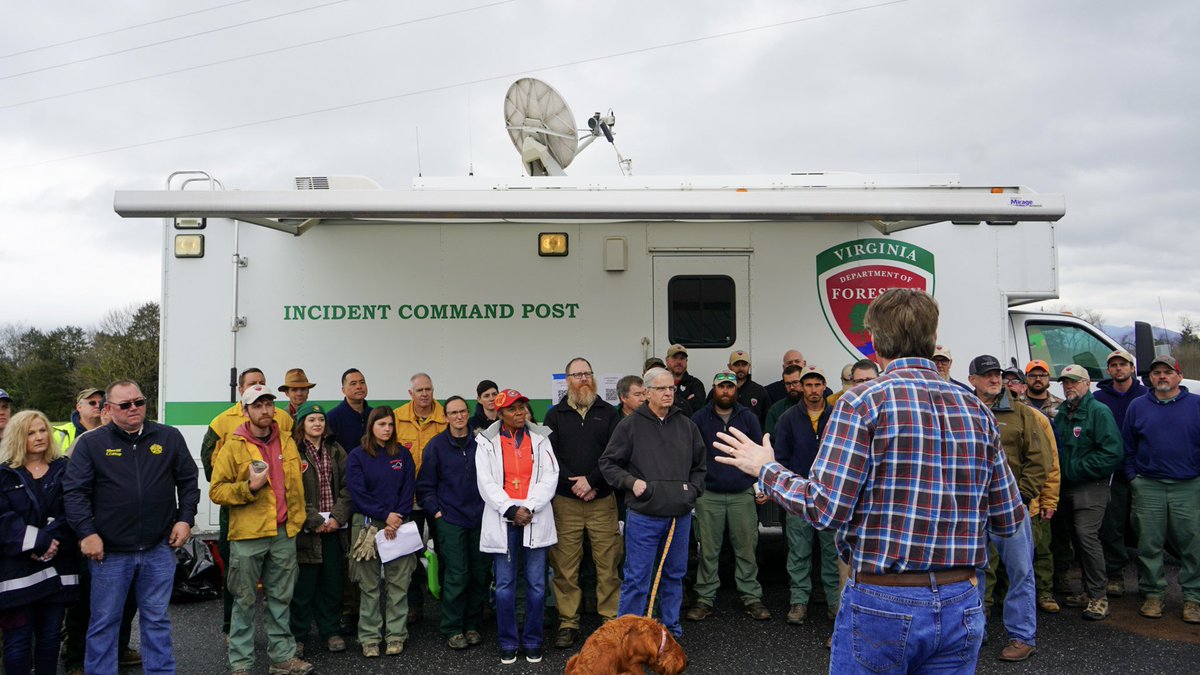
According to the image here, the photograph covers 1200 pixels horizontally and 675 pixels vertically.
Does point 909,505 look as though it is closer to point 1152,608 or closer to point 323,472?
point 323,472

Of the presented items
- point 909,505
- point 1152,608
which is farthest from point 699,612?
point 909,505

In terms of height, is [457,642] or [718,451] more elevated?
[718,451]

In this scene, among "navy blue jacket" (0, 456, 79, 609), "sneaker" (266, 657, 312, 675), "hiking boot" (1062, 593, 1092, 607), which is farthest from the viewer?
Answer: "hiking boot" (1062, 593, 1092, 607)

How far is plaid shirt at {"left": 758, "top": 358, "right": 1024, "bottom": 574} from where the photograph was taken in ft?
7.35

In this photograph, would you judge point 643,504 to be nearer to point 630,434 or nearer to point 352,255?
point 630,434

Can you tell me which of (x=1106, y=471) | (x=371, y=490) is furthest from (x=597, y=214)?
(x=1106, y=471)

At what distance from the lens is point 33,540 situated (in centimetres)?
427

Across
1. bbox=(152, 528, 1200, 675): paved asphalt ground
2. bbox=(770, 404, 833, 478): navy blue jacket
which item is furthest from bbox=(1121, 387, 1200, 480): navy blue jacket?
bbox=(770, 404, 833, 478): navy blue jacket

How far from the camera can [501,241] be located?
269 inches

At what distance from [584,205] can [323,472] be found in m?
2.47

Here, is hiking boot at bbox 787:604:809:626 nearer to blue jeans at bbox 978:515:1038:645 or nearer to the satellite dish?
blue jeans at bbox 978:515:1038:645

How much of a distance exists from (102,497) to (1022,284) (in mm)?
6724

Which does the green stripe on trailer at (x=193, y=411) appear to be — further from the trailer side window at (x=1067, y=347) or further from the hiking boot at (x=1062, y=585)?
the trailer side window at (x=1067, y=347)

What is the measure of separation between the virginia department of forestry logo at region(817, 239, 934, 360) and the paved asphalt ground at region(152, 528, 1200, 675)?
2.32 m
